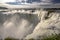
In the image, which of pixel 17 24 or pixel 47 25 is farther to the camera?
pixel 17 24

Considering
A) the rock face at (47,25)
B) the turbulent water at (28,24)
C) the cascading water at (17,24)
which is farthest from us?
the cascading water at (17,24)

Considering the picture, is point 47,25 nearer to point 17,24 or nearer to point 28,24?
point 28,24

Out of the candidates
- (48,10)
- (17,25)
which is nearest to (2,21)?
(17,25)

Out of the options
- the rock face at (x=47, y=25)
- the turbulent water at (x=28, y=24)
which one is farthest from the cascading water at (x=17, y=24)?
the rock face at (x=47, y=25)

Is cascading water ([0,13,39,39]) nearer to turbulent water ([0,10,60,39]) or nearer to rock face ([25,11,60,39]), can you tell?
turbulent water ([0,10,60,39])

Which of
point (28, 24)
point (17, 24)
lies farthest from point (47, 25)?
point (17, 24)

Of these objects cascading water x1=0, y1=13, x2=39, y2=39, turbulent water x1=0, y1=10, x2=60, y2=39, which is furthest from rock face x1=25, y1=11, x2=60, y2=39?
cascading water x1=0, y1=13, x2=39, y2=39

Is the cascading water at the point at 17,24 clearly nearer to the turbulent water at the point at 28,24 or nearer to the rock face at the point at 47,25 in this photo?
the turbulent water at the point at 28,24
